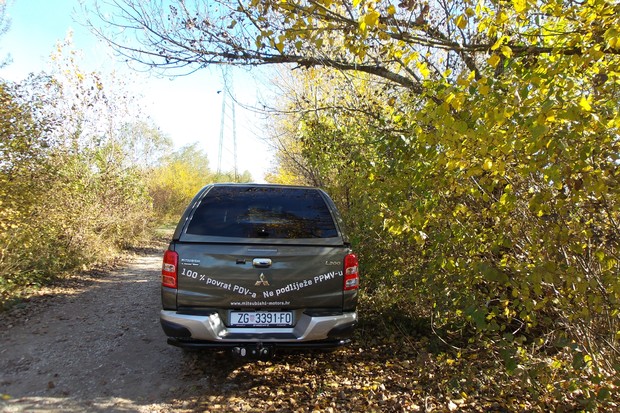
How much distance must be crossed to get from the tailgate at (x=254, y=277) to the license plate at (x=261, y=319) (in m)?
0.06

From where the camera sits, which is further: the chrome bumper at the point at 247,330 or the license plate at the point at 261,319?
the license plate at the point at 261,319

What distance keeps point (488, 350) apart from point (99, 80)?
37.3 ft

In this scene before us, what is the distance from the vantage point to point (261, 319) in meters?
3.46

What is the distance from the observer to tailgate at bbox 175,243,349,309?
339 centimetres

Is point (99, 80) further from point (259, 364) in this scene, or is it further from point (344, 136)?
point (259, 364)

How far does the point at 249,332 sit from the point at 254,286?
40 centimetres

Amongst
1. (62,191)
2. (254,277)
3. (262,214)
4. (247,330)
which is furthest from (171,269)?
(62,191)

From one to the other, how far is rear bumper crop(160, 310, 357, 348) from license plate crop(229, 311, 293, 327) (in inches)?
1.7

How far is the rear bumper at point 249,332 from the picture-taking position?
3.33m

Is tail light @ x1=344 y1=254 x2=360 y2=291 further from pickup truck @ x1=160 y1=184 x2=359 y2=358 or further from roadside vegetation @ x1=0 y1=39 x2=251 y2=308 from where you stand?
roadside vegetation @ x1=0 y1=39 x2=251 y2=308

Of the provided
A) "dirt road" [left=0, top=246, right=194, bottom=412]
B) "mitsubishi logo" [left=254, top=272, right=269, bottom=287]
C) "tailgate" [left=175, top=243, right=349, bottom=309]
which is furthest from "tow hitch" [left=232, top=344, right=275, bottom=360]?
"dirt road" [left=0, top=246, right=194, bottom=412]

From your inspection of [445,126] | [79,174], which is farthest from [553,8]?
[79,174]

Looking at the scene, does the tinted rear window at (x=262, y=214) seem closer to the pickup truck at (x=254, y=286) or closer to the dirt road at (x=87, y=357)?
the pickup truck at (x=254, y=286)

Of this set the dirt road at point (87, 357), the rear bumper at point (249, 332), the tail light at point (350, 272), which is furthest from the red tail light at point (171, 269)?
the tail light at point (350, 272)
